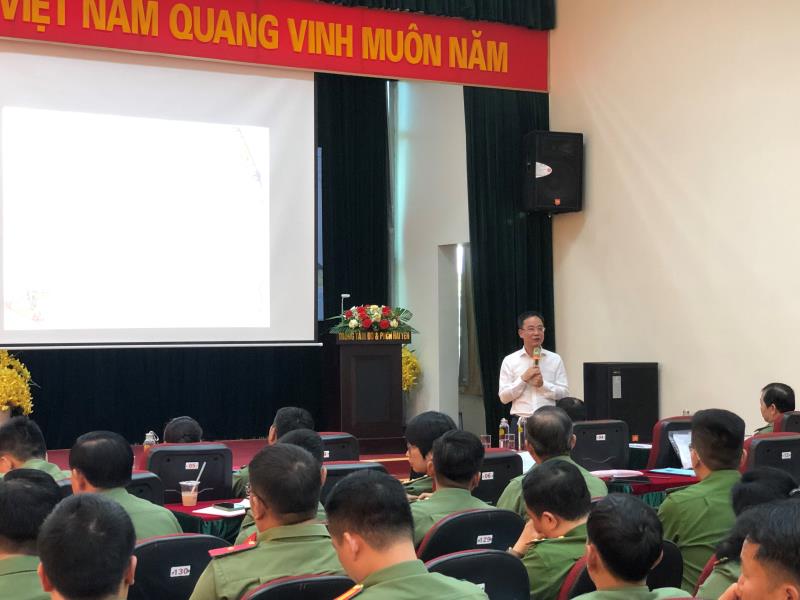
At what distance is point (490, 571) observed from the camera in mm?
2514

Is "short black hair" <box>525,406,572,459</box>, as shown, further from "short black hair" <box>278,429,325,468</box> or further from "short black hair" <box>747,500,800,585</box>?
"short black hair" <box>747,500,800,585</box>

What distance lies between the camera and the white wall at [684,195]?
23.0 ft

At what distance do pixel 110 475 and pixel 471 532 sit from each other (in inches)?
47.1

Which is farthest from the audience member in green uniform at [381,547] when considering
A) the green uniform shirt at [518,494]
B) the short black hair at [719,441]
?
the short black hair at [719,441]

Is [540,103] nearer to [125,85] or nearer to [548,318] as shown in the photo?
[548,318]

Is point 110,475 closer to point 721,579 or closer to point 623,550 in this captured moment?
point 623,550

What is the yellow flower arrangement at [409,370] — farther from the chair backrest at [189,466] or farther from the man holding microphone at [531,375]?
the chair backrest at [189,466]

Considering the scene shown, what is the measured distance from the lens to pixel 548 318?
9211mm

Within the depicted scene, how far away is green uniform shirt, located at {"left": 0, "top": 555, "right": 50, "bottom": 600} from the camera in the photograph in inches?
87.2

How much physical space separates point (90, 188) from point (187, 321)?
1.21 metres

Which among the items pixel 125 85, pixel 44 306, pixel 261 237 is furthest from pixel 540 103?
pixel 44 306

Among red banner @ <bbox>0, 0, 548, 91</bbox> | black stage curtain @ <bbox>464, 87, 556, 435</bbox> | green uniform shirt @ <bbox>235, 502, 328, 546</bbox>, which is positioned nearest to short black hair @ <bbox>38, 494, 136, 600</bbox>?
green uniform shirt @ <bbox>235, 502, 328, 546</bbox>

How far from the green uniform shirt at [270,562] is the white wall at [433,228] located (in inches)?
291

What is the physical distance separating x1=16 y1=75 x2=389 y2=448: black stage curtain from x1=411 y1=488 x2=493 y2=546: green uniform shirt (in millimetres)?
5685
